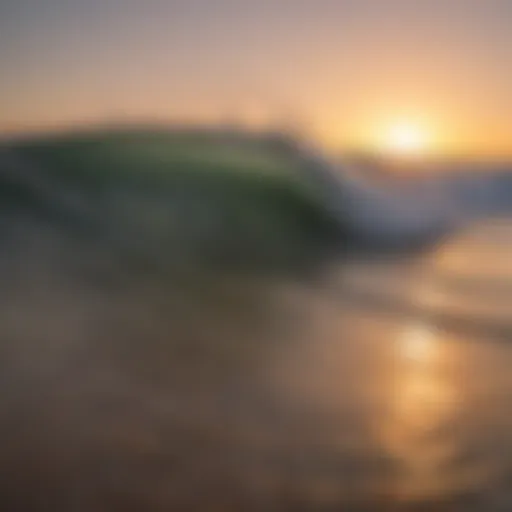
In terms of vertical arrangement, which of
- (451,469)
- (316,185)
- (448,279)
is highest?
(316,185)

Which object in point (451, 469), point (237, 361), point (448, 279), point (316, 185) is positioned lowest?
point (451, 469)

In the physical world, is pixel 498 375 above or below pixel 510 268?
below

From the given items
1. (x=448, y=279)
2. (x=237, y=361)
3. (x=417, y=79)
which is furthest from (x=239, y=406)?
(x=417, y=79)

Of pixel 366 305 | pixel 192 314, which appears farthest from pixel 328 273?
pixel 192 314

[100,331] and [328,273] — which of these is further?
[328,273]

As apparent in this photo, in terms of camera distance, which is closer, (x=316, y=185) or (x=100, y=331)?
(x=100, y=331)

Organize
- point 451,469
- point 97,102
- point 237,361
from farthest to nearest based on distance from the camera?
point 97,102, point 237,361, point 451,469

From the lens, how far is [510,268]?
0.72 metres

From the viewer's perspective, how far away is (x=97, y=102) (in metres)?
0.68

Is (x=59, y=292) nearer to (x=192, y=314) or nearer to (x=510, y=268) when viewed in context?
(x=192, y=314)

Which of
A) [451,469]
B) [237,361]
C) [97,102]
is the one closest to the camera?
[451,469]

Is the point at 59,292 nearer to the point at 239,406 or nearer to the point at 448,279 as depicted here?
the point at 239,406

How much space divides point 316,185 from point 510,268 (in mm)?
238

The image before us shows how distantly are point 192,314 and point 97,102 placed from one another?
248 mm
